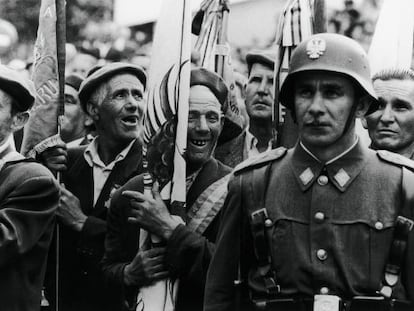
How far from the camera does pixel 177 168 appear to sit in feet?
23.6

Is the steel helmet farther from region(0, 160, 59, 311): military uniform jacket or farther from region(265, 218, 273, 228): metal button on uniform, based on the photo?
region(0, 160, 59, 311): military uniform jacket

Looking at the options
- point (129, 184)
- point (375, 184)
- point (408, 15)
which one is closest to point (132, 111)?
point (129, 184)

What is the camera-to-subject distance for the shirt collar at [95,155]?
7.91 metres

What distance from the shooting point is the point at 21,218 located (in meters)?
6.77

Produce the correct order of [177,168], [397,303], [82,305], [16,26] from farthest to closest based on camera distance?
1. [16,26]
2. [82,305]
3. [177,168]
4. [397,303]

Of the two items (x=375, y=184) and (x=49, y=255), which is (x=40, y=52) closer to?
(x=49, y=255)

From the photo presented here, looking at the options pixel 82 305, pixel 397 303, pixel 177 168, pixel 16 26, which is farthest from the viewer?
pixel 16 26

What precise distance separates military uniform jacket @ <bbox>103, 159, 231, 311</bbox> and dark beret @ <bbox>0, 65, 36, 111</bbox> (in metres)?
0.81

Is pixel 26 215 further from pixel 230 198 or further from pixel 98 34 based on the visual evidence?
pixel 98 34

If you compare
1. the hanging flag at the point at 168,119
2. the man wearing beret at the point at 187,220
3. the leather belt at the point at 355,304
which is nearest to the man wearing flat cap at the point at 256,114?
the man wearing beret at the point at 187,220

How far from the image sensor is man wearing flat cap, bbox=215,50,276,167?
7664 millimetres

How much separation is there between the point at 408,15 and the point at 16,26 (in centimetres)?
301

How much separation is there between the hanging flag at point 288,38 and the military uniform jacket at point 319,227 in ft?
3.60

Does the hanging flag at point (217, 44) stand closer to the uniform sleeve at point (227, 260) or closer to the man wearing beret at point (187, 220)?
the man wearing beret at point (187, 220)
